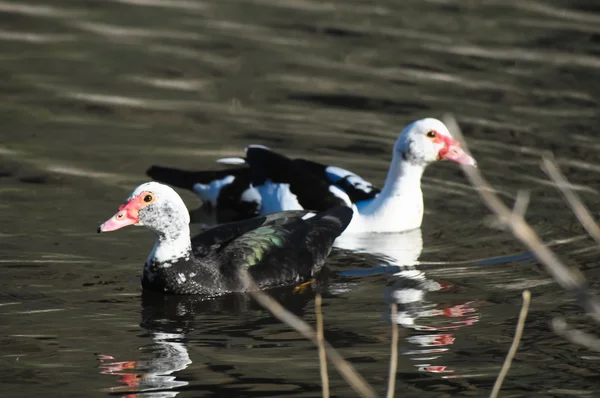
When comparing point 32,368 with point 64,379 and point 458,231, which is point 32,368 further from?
point 458,231

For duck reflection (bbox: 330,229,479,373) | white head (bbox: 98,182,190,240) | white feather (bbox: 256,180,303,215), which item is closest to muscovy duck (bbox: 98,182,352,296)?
white head (bbox: 98,182,190,240)

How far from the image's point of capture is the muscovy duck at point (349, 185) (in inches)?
414

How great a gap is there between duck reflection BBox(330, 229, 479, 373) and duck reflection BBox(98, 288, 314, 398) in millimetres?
706

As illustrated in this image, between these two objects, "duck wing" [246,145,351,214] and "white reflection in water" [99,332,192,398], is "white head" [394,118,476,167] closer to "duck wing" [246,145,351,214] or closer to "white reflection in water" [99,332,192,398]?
"duck wing" [246,145,351,214]

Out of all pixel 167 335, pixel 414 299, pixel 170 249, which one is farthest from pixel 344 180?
pixel 167 335

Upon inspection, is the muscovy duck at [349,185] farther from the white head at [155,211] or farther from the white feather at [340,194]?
the white head at [155,211]

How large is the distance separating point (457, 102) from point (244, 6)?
13.1ft

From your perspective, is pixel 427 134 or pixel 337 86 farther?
pixel 337 86

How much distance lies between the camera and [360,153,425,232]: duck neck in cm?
1054

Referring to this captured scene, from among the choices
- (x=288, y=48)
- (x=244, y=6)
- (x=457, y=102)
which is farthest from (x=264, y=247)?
(x=244, y=6)

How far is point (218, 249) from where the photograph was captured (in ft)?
30.0

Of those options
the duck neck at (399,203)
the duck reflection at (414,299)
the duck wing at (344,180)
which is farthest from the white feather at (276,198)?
the duck neck at (399,203)

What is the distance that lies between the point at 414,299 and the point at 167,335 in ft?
6.14

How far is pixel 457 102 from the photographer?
535 inches
